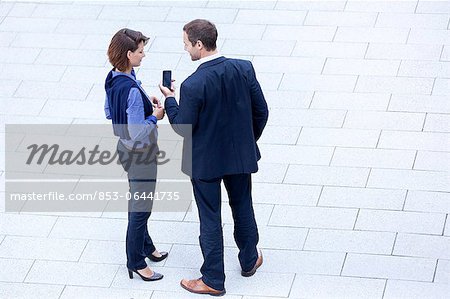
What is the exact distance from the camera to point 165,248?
8312 mm

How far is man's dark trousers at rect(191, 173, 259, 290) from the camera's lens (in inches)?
296

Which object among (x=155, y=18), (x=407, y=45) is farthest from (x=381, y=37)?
(x=155, y=18)

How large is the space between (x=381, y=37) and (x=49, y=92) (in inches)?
122

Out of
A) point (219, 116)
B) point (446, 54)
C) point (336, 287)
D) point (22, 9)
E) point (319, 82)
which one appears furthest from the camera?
point (22, 9)

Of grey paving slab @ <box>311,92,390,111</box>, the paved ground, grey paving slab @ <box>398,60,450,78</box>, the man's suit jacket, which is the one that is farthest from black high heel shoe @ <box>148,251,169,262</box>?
grey paving slab @ <box>398,60,450,78</box>

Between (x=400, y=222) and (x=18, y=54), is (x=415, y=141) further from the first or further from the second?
(x=18, y=54)

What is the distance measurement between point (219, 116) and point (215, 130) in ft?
0.31

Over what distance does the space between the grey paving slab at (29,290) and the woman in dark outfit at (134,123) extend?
1.85ft

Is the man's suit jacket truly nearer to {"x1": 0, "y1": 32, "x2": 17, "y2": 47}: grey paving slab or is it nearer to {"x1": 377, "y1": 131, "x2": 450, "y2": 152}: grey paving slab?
{"x1": 377, "y1": 131, "x2": 450, "y2": 152}: grey paving slab

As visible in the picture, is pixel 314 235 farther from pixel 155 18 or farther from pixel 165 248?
pixel 155 18

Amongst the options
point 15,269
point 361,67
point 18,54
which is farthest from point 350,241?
point 18,54

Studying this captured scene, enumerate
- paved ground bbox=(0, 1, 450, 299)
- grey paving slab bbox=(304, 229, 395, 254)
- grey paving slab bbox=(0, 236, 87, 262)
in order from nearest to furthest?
paved ground bbox=(0, 1, 450, 299), grey paving slab bbox=(304, 229, 395, 254), grey paving slab bbox=(0, 236, 87, 262)

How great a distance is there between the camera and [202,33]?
7117mm

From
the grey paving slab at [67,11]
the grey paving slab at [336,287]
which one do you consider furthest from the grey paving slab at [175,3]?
the grey paving slab at [336,287]
